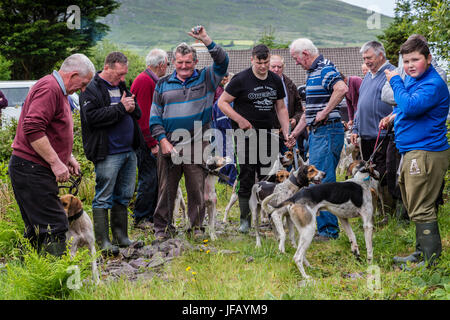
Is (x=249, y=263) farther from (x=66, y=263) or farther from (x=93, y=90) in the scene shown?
(x=93, y=90)

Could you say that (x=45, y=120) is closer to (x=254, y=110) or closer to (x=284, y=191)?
(x=254, y=110)

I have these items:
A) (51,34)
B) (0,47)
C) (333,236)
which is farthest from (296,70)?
(333,236)

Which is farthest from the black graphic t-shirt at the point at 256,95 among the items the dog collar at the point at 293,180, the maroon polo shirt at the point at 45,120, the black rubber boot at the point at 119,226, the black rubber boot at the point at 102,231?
the maroon polo shirt at the point at 45,120

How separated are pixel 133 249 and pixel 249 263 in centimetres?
153

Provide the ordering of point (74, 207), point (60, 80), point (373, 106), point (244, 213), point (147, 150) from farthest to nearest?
point (147, 150) < point (244, 213) < point (373, 106) < point (74, 207) < point (60, 80)

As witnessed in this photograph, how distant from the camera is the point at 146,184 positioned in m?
7.14

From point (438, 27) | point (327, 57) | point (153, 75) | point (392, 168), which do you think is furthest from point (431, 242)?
point (327, 57)

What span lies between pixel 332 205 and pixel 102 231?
2766mm

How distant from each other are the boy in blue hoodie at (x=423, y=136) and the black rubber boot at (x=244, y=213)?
238 centimetres

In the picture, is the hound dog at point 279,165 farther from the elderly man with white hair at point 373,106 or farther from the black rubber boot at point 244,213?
the elderly man with white hair at point 373,106

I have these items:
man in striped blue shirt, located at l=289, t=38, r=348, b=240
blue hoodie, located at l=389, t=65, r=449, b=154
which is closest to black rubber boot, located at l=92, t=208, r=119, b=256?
man in striped blue shirt, located at l=289, t=38, r=348, b=240

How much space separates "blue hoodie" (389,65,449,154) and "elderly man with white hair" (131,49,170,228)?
3.60 metres

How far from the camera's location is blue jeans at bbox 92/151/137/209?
218 inches

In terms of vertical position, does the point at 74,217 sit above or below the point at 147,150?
below
